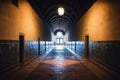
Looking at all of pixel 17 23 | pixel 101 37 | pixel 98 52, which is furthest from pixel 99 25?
pixel 17 23

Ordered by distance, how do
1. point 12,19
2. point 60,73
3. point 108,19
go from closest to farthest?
point 60,73
point 12,19
point 108,19

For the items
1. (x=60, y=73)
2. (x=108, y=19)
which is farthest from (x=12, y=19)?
(x=108, y=19)

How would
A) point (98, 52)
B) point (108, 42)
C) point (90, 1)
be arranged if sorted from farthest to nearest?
point (90, 1)
point (98, 52)
point (108, 42)

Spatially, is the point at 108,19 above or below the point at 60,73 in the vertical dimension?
above

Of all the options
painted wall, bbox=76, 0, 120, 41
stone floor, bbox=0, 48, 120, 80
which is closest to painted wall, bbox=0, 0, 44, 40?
stone floor, bbox=0, 48, 120, 80

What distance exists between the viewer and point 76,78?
344 inches

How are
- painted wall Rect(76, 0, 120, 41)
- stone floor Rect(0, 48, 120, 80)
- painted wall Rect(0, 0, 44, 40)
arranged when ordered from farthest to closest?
painted wall Rect(76, 0, 120, 41), painted wall Rect(0, 0, 44, 40), stone floor Rect(0, 48, 120, 80)

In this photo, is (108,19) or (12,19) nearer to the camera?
(12,19)

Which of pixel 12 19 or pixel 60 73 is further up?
pixel 12 19

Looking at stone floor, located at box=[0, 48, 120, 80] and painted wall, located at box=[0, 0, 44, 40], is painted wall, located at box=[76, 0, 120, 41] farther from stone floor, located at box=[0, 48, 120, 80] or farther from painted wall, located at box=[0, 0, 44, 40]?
painted wall, located at box=[0, 0, 44, 40]

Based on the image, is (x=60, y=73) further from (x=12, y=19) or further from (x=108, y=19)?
(x=108, y=19)

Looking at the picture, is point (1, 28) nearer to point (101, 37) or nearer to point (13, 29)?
point (13, 29)

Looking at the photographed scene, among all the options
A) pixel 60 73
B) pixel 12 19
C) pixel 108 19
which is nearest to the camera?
pixel 60 73

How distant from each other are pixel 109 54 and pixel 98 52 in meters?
2.88
